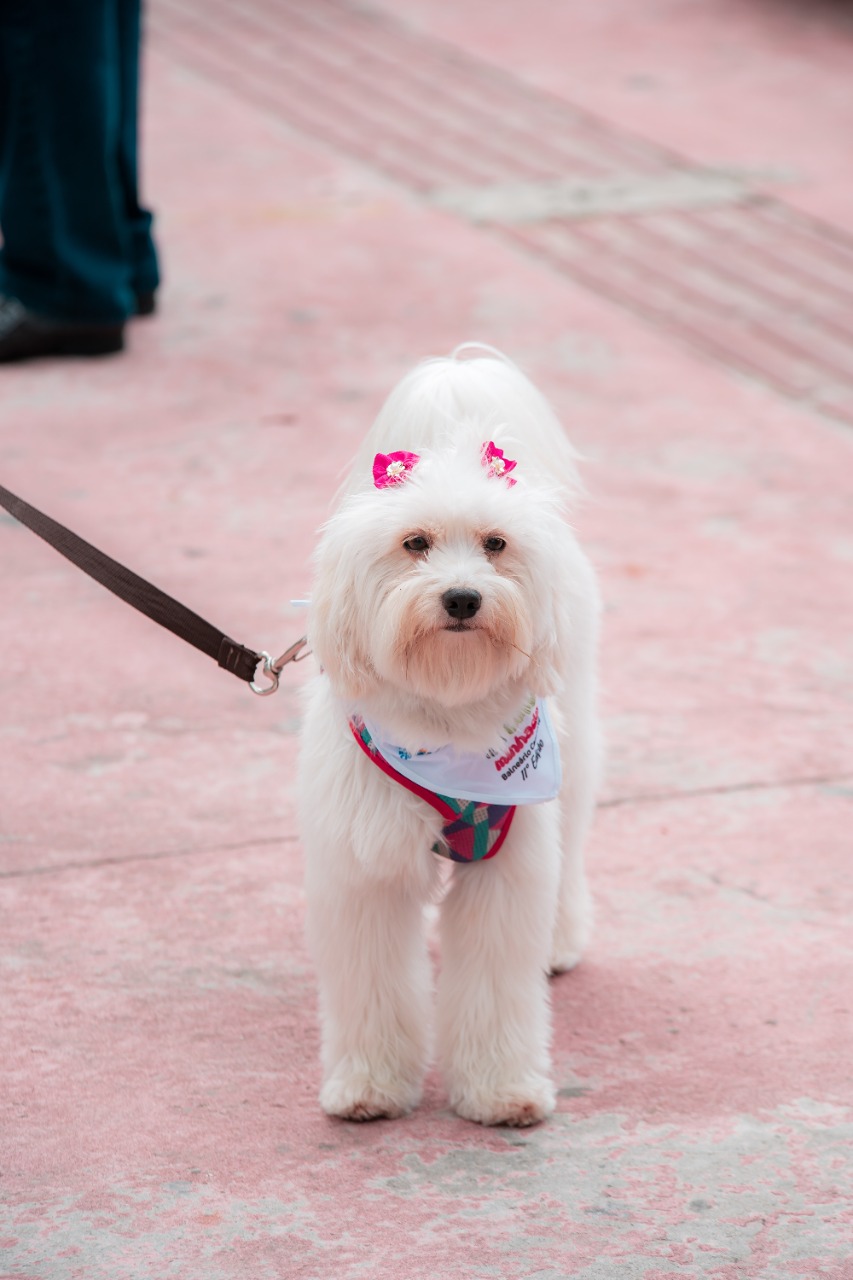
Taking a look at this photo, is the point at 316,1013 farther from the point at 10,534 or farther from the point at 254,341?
the point at 254,341

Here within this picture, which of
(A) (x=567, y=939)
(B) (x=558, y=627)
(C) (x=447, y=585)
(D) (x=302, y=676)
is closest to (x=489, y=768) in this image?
(B) (x=558, y=627)

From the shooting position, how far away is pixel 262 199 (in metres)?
7.58

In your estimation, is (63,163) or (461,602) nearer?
(461,602)

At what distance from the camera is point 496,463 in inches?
99.9

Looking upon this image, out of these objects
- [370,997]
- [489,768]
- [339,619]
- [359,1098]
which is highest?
[339,619]

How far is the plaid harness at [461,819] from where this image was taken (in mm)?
2666

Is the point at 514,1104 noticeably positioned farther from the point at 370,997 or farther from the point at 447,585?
the point at 447,585

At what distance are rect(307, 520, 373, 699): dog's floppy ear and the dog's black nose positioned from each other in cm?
15

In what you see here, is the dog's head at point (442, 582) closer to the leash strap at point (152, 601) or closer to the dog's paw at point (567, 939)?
the leash strap at point (152, 601)

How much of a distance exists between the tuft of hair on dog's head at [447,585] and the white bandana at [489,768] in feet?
→ 0.29

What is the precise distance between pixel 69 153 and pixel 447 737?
12.7ft

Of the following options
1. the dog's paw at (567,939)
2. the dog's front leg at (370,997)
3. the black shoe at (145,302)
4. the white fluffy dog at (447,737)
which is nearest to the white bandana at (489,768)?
the white fluffy dog at (447,737)

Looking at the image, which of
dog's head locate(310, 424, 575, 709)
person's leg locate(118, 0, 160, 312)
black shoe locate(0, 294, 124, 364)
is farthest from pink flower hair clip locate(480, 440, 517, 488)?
person's leg locate(118, 0, 160, 312)

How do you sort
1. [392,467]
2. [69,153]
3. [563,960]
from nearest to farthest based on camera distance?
[392,467]
[563,960]
[69,153]
